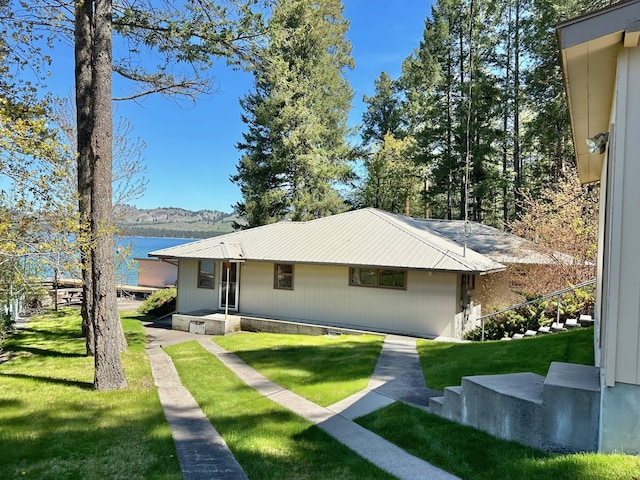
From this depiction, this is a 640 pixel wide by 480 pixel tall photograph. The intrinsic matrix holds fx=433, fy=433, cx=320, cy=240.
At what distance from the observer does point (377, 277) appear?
13.7 meters

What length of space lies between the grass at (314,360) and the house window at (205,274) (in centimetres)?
393

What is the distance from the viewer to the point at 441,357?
9133 millimetres

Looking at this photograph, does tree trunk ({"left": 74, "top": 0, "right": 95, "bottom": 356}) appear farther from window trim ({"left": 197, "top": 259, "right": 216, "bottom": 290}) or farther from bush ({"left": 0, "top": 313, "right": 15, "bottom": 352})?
window trim ({"left": 197, "top": 259, "right": 216, "bottom": 290})

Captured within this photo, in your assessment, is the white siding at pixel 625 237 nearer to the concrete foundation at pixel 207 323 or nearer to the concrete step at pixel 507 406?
the concrete step at pixel 507 406

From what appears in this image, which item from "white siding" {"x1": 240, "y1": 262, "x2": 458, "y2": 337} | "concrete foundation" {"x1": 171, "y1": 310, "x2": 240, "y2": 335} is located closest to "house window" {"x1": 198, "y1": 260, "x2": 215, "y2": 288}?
"white siding" {"x1": 240, "y1": 262, "x2": 458, "y2": 337}

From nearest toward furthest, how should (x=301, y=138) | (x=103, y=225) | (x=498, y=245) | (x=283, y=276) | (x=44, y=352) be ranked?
(x=103, y=225) → (x=44, y=352) → (x=283, y=276) → (x=498, y=245) → (x=301, y=138)

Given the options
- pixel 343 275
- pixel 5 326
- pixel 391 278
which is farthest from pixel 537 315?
pixel 5 326

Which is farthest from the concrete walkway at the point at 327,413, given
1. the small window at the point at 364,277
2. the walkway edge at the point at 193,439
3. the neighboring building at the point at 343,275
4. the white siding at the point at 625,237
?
the small window at the point at 364,277

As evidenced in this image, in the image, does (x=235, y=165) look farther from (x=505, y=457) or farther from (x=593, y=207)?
(x=505, y=457)

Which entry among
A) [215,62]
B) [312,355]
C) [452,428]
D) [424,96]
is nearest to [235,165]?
[424,96]

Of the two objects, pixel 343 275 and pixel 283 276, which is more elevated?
pixel 343 275

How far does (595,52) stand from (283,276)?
12521mm

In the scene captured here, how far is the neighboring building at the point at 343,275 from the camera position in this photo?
42.1 feet

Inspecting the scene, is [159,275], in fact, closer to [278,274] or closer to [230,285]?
[230,285]
